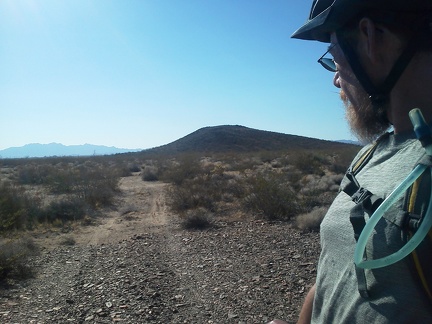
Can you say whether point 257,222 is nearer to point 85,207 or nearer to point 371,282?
point 85,207

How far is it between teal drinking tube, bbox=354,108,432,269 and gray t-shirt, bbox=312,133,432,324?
48 mm

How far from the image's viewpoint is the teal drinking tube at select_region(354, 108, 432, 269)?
1.06m

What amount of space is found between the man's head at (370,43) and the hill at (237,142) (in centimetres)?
7199

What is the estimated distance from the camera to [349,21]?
155 centimetres

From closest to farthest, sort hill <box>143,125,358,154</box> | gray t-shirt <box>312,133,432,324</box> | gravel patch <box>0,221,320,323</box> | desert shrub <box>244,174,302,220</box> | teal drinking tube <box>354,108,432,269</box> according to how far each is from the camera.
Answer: teal drinking tube <box>354,108,432,269</box>, gray t-shirt <box>312,133,432,324</box>, gravel patch <box>0,221,320,323</box>, desert shrub <box>244,174,302,220</box>, hill <box>143,125,358,154</box>

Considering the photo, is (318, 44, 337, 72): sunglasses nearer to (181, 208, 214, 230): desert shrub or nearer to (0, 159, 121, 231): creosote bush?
(181, 208, 214, 230): desert shrub

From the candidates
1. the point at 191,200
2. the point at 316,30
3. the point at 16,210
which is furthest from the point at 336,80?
the point at 16,210

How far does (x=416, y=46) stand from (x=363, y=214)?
562 mm

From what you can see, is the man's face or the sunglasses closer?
the man's face

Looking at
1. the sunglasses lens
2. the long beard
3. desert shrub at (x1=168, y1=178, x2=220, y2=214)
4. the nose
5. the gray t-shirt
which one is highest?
the sunglasses lens

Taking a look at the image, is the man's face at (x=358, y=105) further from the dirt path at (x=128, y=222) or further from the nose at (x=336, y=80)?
the dirt path at (x=128, y=222)

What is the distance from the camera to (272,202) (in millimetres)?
11430

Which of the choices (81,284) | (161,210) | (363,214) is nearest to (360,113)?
(363,214)

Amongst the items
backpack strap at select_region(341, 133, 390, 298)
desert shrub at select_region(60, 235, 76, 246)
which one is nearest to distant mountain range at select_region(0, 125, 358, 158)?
desert shrub at select_region(60, 235, 76, 246)
